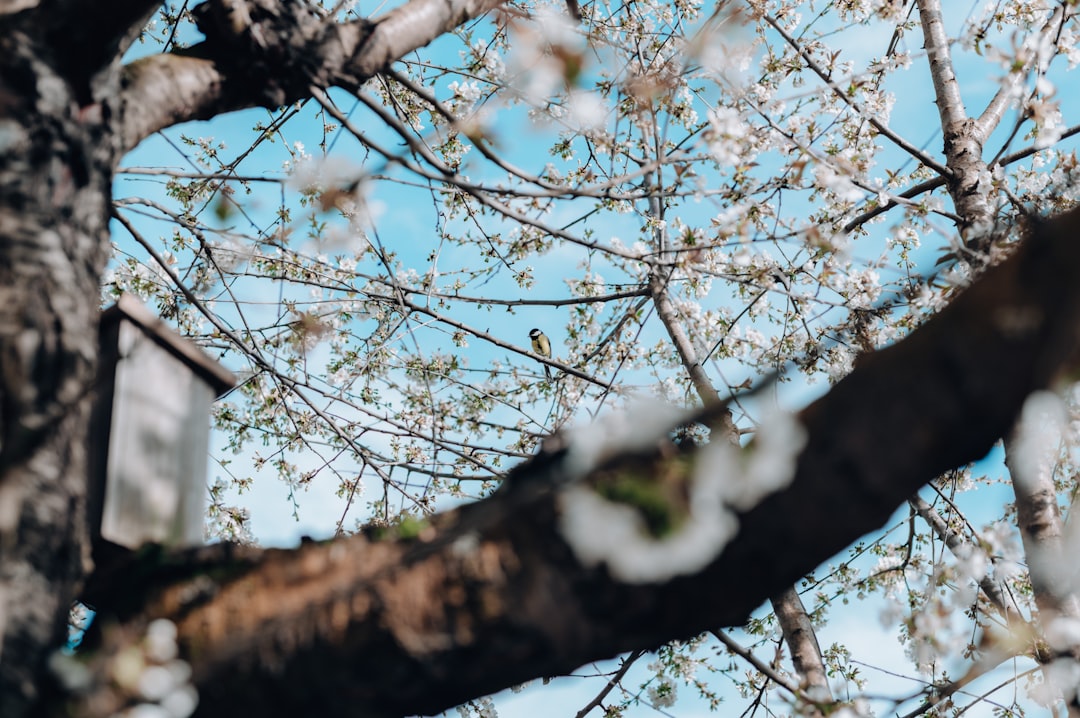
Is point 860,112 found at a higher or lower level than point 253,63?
higher

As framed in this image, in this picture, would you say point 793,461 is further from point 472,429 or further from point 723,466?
point 472,429

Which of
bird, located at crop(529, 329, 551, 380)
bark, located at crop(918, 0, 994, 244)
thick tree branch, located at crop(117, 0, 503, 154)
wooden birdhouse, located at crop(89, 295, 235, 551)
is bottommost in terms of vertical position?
wooden birdhouse, located at crop(89, 295, 235, 551)

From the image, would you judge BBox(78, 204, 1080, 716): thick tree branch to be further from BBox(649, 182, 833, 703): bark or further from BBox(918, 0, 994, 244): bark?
BBox(918, 0, 994, 244): bark

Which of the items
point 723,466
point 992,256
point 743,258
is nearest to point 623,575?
point 723,466

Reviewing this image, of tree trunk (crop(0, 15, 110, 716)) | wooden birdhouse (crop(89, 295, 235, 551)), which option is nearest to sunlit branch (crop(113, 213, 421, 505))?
wooden birdhouse (crop(89, 295, 235, 551))

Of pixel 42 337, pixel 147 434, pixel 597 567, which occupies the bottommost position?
pixel 597 567

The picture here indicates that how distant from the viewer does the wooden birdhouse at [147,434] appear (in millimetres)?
2162

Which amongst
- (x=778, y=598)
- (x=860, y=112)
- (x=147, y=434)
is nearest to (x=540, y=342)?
(x=860, y=112)

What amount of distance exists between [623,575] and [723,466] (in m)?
0.23

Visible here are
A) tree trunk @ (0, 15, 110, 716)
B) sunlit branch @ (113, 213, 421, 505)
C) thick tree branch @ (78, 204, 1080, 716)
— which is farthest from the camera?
sunlit branch @ (113, 213, 421, 505)

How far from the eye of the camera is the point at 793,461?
4.33ft

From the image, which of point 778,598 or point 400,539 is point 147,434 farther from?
point 778,598

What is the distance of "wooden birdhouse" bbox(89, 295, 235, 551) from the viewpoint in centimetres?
216

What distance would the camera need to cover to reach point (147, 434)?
231 centimetres
